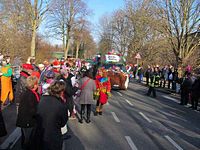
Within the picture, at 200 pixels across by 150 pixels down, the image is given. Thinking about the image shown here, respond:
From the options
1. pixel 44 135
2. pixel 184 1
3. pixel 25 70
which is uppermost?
pixel 184 1

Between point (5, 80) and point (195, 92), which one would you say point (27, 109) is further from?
point (195, 92)

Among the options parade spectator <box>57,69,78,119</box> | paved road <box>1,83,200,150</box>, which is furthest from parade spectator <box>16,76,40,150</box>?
parade spectator <box>57,69,78,119</box>

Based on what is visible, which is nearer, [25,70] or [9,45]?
[25,70]

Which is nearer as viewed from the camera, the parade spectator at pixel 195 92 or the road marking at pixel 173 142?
the road marking at pixel 173 142

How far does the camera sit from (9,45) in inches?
1107

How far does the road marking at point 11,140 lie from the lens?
668cm

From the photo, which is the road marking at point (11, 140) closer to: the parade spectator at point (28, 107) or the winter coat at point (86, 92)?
the parade spectator at point (28, 107)

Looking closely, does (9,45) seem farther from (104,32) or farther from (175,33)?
(104,32)

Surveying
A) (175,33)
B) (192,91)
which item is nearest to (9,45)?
(175,33)

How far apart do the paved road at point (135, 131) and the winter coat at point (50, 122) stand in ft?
7.80

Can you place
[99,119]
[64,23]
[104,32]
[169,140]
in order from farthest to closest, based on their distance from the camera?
[104,32]
[64,23]
[99,119]
[169,140]

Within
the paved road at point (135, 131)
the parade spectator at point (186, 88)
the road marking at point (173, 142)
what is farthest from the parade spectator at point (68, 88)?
the parade spectator at point (186, 88)

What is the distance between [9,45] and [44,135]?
2540cm

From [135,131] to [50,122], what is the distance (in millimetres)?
4650
